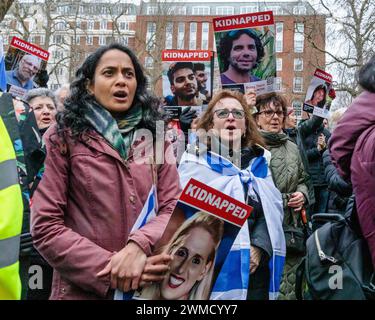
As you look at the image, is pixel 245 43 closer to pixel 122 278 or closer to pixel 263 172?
pixel 263 172

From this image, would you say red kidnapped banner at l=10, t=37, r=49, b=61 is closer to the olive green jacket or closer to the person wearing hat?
the person wearing hat

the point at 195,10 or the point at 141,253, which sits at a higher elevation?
the point at 195,10

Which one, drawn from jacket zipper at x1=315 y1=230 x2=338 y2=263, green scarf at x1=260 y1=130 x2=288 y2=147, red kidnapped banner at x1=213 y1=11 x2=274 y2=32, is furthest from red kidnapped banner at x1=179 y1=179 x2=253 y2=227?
red kidnapped banner at x1=213 y1=11 x2=274 y2=32

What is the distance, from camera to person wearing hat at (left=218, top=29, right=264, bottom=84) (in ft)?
15.5

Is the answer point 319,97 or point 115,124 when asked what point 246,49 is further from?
point 115,124

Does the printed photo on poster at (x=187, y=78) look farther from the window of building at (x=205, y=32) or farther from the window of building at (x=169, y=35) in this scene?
the window of building at (x=205, y=32)

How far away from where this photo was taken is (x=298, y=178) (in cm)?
405

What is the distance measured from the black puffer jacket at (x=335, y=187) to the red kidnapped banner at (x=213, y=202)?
1.97m

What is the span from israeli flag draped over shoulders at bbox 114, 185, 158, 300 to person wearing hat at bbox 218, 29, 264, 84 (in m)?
2.72

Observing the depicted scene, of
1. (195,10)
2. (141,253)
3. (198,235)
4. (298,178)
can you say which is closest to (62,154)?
(141,253)

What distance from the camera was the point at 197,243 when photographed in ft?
6.54

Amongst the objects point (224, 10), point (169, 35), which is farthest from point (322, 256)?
point (224, 10)

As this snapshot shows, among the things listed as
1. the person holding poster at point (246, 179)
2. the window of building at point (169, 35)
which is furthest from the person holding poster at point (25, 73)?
the window of building at point (169, 35)

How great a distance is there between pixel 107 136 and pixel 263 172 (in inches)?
54.5
